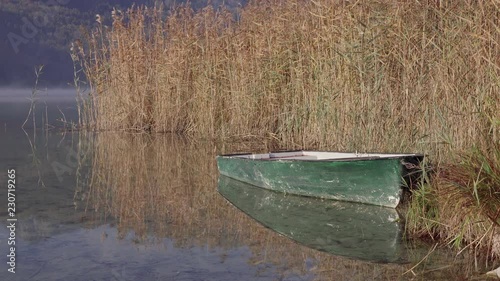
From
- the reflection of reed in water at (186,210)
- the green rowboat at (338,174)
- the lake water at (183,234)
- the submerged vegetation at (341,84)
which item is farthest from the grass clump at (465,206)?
the reflection of reed in water at (186,210)

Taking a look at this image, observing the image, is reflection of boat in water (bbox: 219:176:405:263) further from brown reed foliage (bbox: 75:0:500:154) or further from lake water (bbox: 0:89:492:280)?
brown reed foliage (bbox: 75:0:500:154)

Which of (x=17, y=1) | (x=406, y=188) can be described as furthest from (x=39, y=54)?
(x=406, y=188)

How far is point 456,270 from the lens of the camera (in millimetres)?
4238

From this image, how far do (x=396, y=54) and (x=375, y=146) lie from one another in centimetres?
85

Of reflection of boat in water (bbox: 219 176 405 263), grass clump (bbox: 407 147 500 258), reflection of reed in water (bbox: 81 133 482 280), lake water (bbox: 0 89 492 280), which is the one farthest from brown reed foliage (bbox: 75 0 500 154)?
reflection of reed in water (bbox: 81 133 482 280)

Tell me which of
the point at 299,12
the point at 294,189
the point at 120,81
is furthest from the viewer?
the point at 120,81

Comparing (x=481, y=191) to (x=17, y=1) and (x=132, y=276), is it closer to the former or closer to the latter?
(x=132, y=276)

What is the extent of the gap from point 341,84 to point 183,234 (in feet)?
9.99

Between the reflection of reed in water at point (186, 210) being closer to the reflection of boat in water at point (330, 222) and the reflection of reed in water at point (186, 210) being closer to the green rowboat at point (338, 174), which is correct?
the reflection of boat in water at point (330, 222)

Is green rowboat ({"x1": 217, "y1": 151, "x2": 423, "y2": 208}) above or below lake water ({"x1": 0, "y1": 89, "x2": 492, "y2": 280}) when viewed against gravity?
above

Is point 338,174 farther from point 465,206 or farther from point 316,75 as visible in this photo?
point 316,75

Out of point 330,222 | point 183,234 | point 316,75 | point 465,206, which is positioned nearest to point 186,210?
point 183,234

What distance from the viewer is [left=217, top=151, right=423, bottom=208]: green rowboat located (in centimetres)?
562

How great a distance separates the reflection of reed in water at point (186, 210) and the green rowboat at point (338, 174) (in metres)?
0.45
